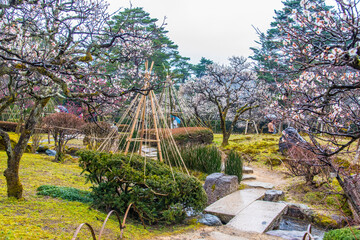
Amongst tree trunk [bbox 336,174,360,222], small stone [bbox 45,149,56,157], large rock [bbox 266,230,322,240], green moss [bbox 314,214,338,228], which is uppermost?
tree trunk [bbox 336,174,360,222]

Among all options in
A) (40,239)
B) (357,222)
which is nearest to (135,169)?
(40,239)

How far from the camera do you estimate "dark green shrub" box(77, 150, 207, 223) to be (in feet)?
12.5

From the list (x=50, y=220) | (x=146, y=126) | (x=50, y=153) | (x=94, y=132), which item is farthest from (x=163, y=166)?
(x=50, y=153)

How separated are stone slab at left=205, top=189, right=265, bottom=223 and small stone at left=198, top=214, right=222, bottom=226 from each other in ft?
0.69

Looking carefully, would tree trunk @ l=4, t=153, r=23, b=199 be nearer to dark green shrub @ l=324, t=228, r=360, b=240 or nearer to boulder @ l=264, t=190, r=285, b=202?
dark green shrub @ l=324, t=228, r=360, b=240

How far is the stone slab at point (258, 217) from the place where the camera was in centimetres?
411

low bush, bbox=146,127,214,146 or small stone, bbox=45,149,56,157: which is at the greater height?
low bush, bbox=146,127,214,146

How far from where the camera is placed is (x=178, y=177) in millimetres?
4055

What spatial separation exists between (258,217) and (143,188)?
1896 millimetres

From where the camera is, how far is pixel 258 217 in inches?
177

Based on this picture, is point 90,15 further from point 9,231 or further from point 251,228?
point 251,228

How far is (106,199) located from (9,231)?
140 cm

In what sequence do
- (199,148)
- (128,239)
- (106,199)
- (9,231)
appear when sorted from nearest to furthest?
(9,231), (128,239), (106,199), (199,148)

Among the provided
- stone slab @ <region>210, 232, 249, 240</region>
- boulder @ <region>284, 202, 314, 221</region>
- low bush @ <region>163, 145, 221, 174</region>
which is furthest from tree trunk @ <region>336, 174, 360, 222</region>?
low bush @ <region>163, 145, 221, 174</region>
